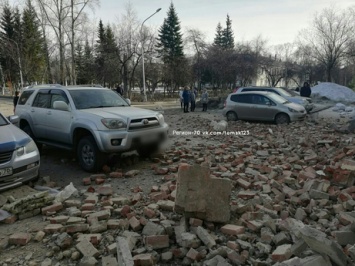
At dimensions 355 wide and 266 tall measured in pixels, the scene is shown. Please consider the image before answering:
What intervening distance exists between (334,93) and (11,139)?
23.6 m

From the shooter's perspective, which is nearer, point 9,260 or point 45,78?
point 9,260

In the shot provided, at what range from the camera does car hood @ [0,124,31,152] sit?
473cm

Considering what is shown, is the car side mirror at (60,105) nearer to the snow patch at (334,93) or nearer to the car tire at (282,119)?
the car tire at (282,119)

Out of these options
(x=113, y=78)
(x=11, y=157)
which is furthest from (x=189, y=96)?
(x=113, y=78)

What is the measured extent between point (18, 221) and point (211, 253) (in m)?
2.78

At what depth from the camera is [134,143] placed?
5848mm

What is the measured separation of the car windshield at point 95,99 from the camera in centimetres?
652

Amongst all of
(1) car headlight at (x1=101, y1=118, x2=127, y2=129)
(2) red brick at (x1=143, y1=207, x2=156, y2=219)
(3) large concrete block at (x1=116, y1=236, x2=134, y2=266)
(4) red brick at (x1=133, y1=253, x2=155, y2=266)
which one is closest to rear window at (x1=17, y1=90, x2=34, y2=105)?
(1) car headlight at (x1=101, y1=118, x2=127, y2=129)

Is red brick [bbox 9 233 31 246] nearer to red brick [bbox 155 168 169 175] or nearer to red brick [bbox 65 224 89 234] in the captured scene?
red brick [bbox 65 224 89 234]

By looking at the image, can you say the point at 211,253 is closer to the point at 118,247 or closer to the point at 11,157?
the point at 118,247

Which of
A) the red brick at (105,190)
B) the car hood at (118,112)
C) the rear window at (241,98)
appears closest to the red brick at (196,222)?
the red brick at (105,190)

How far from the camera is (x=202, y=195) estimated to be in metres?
3.60

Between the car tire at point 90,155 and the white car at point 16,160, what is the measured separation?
3.38ft

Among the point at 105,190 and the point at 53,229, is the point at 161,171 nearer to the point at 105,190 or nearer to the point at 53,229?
the point at 105,190
